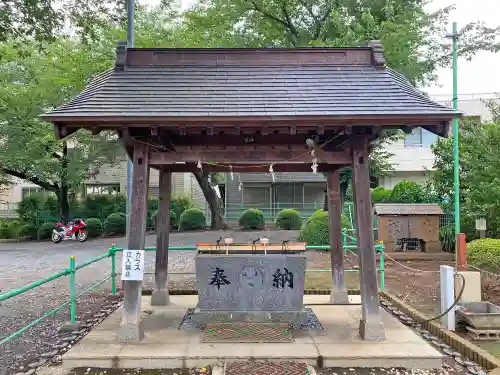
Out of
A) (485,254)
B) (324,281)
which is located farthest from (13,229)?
(485,254)

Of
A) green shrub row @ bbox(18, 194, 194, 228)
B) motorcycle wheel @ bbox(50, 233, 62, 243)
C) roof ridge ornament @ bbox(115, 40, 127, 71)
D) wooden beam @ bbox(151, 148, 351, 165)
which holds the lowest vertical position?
→ motorcycle wheel @ bbox(50, 233, 62, 243)

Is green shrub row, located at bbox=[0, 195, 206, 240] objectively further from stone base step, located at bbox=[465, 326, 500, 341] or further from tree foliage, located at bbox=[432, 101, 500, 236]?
stone base step, located at bbox=[465, 326, 500, 341]

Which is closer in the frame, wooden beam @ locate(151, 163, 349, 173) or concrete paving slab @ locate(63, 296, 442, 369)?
concrete paving slab @ locate(63, 296, 442, 369)

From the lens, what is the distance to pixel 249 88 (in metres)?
6.59

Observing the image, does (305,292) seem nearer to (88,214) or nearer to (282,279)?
(282,279)

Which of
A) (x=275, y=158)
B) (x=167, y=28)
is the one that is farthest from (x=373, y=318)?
(x=167, y=28)

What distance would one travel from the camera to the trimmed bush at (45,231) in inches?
960

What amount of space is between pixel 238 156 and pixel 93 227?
20268 mm

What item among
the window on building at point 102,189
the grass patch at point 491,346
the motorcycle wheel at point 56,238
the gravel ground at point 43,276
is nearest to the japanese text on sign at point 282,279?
the grass patch at point 491,346

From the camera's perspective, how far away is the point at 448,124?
5789mm

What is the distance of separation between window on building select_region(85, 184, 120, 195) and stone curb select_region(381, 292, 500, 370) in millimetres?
27025

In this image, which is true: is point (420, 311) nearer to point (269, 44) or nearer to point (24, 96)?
point (269, 44)

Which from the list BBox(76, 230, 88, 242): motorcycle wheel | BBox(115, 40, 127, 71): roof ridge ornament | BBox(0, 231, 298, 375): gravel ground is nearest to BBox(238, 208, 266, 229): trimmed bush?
BBox(0, 231, 298, 375): gravel ground

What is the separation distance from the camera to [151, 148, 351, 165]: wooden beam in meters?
6.25
